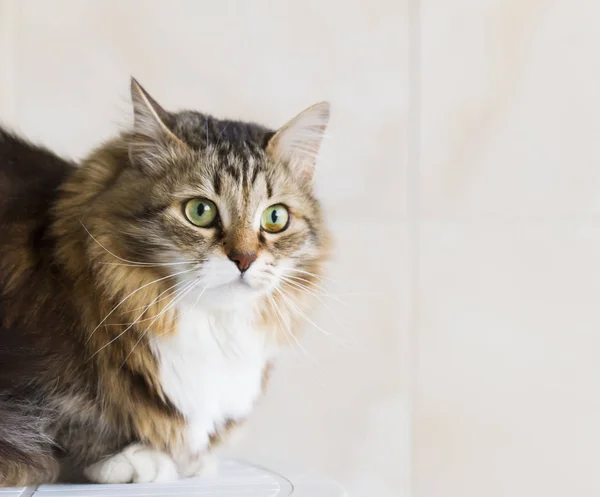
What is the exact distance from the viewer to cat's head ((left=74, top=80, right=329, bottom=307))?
101 cm

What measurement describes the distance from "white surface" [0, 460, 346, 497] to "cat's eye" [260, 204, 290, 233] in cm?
36

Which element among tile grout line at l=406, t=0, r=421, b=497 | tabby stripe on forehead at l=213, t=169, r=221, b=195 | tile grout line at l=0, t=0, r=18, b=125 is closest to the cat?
tabby stripe on forehead at l=213, t=169, r=221, b=195

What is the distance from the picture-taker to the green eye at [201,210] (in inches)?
40.6

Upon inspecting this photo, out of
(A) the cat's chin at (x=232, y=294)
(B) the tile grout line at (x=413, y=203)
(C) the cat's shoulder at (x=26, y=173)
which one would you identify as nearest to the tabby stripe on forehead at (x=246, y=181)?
(A) the cat's chin at (x=232, y=294)

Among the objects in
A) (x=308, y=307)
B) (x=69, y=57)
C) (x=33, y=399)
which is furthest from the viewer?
(x=69, y=57)

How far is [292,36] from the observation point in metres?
1.49

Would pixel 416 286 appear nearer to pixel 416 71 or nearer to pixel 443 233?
pixel 443 233

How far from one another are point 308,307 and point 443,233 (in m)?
0.44

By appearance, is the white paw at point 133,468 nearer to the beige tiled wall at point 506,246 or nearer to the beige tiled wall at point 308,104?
the beige tiled wall at point 308,104

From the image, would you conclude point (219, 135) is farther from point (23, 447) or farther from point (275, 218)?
point (23, 447)

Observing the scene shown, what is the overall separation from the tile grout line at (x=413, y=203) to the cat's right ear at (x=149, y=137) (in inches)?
23.6

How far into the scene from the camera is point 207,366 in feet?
3.47

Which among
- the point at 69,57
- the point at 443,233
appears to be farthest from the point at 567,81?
the point at 69,57

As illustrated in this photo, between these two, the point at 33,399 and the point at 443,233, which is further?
the point at 443,233
